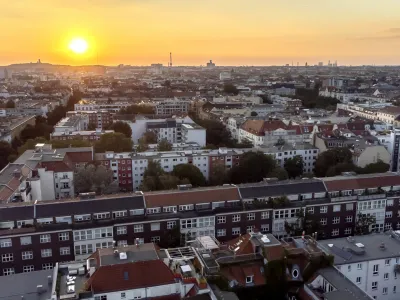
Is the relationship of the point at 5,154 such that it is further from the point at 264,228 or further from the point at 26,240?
the point at 264,228

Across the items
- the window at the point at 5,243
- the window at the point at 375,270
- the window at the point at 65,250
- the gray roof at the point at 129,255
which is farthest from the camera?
the window at the point at 65,250

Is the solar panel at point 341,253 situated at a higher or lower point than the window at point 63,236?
higher

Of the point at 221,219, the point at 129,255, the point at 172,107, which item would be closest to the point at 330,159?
the point at 221,219

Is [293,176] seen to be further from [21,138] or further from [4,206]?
[21,138]

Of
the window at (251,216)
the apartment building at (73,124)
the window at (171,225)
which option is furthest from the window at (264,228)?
the apartment building at (73,124)

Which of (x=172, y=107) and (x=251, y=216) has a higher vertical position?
(x=172, y=107)

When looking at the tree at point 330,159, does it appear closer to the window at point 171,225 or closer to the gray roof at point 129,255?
the window at point 171,225

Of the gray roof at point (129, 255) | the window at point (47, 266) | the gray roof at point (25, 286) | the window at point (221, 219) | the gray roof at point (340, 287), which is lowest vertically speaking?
the window at point (47, 266)
